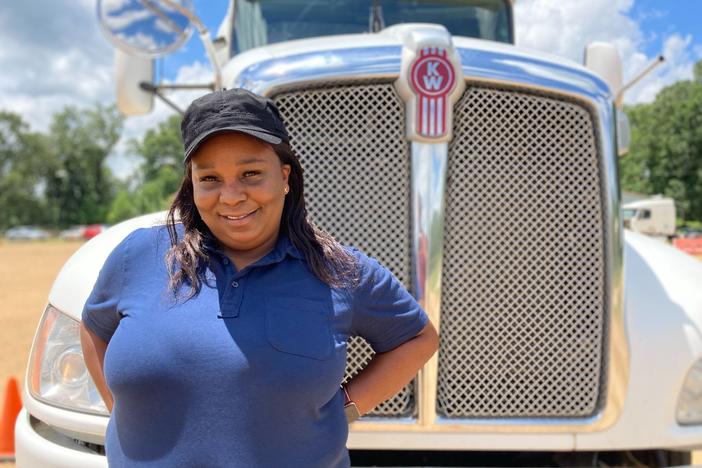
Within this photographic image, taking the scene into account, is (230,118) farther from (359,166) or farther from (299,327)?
(359,166)

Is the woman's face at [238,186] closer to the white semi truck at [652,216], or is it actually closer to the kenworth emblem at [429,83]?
the kenworth emblem at [429,83]

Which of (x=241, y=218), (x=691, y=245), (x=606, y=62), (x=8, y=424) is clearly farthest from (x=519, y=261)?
(x=691, y=245)

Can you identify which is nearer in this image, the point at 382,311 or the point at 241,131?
the point at 241,131

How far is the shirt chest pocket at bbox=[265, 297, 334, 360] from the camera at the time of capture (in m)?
1.41

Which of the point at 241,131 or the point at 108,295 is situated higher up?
the point at 241,131

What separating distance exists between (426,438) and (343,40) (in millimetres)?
1401

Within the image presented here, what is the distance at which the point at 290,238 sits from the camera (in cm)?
158

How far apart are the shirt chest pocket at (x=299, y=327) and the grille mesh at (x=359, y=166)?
70 centimetres

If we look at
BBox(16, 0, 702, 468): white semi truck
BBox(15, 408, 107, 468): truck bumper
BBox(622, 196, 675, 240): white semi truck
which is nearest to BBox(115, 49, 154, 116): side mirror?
BBox(16, 0, 702, 468): white semi truck

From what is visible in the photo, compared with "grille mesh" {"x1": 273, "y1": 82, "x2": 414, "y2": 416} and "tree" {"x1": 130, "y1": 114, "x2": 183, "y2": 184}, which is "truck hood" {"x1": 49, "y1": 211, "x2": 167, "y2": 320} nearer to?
"grille mesh" {"x1": 273, "y1": 82, "x2": 414, "y2": 416}

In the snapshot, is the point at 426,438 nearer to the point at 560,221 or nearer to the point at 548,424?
the point at 548,424

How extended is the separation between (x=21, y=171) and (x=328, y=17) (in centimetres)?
7469

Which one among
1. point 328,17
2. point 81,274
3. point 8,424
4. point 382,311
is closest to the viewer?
point 382,311

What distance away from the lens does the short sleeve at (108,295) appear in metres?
1.54
